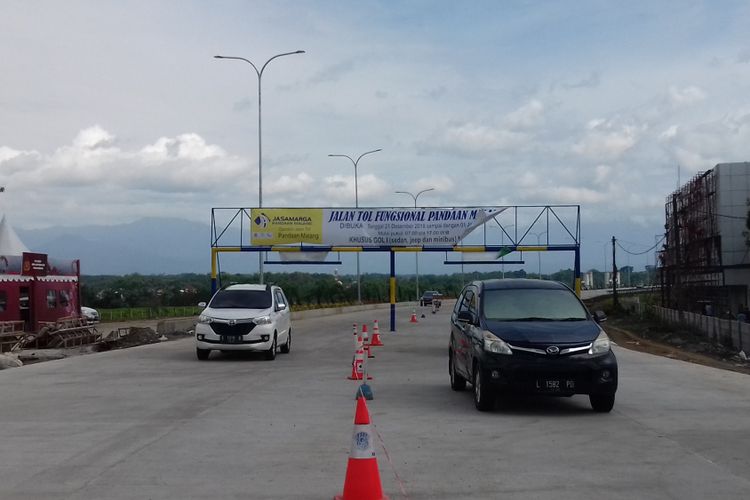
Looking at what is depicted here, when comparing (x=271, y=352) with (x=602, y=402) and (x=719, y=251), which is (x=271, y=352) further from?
(x=719, y=251)

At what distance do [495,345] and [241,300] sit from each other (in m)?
11.1

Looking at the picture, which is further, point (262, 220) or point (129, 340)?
point (262, 220)

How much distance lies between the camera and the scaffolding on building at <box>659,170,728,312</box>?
49.4 meters

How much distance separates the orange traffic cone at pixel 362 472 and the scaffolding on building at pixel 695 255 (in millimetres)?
43525

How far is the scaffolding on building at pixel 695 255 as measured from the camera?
49375 millimetres

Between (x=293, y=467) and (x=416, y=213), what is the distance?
27.4 meters

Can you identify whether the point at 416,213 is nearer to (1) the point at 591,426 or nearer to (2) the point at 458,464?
(1) the point at 591,426

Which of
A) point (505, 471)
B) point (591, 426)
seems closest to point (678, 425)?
point (591, 426)

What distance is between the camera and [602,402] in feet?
37.8

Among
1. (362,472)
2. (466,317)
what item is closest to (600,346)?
(466,317)

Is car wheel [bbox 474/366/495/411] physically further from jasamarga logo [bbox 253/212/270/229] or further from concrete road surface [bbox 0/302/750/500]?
jasamarga logo [bbox 253/212/270/229]

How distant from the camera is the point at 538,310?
1229 centimetres

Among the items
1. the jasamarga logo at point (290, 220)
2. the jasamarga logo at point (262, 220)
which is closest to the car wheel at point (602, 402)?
the jasamarga logo at point (290, 220)

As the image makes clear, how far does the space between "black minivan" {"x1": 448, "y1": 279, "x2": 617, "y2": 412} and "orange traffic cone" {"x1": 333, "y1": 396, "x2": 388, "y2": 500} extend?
183 inches
